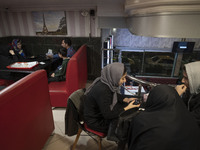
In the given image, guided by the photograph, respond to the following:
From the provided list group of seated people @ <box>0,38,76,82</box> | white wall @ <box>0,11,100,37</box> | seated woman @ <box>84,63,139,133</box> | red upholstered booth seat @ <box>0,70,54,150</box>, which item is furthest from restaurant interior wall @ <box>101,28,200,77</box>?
red upholstered booth seat @ <box>0,70,54,150</box>

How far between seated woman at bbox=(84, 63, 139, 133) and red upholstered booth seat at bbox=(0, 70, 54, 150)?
58 centimetres

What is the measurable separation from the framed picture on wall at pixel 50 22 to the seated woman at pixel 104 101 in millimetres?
2631

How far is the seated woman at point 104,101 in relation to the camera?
1377 mm

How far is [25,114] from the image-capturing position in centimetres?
134

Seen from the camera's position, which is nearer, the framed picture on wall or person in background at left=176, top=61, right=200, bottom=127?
person in background at left=176, top=61, right=200, bottom=127

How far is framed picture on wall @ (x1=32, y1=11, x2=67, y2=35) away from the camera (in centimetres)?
346

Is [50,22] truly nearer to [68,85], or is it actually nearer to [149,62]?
[68,85]

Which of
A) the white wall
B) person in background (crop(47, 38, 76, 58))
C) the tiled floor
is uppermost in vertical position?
the white wall

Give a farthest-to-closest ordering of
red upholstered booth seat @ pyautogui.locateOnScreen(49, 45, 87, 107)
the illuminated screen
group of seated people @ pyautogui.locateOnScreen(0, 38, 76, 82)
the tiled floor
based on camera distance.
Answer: the illuminated screen → group of seated people @ pyautogui.locateOnScreen(0, 38, 76, 82) → red upholstered booth seat @ pyautogui.locateOnScreen(49, 45, 87, 107) → the tiled floor

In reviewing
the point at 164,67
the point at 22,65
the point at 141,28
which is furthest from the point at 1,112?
the point at 164,67

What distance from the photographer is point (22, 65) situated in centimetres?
253

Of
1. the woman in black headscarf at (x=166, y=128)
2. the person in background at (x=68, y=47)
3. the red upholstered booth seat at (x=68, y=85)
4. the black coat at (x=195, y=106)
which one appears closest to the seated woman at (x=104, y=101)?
the woman in black headscarf at (x=166, y=128)

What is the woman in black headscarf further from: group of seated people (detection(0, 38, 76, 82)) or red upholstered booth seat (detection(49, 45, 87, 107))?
group of seated people (detection(0, 38, 76, 82))

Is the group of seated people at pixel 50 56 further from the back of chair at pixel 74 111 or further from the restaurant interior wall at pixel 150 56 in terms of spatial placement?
the back of chair at pixel 74 111
